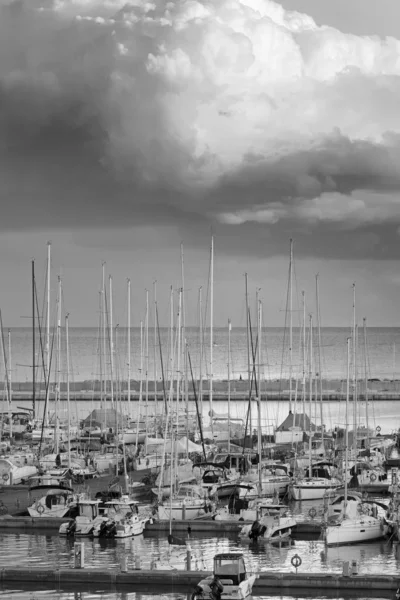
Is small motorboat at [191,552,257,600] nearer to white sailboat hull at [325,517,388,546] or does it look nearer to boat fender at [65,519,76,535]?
white sailboat hull at [325,517,388,546]

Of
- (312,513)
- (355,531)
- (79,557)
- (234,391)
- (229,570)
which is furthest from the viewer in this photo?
(234,391)

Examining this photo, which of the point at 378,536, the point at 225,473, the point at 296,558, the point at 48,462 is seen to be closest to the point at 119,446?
the point at 48,462

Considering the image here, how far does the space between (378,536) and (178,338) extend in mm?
19038

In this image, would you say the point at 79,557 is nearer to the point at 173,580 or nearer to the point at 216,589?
the point at 173,580

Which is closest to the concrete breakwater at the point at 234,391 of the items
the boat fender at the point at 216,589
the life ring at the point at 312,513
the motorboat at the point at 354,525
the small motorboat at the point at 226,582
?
the life ring at the point at 312,513

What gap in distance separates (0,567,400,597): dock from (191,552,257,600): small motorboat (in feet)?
4.68

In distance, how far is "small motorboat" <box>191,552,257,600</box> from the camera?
3528 centimetres

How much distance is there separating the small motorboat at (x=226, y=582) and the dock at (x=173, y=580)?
4.68 feet

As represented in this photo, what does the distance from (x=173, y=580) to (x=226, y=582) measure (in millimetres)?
2924

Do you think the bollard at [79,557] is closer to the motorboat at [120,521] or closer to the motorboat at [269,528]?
the motorboat at [120,521]

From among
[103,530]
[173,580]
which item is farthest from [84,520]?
[173,580]

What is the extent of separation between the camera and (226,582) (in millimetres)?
35562

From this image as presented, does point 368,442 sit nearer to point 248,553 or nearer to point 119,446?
point 119,446

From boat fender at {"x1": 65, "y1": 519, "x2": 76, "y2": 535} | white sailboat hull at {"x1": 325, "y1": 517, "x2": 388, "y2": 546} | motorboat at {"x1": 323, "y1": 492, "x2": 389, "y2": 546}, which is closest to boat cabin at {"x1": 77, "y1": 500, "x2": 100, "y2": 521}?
boat fender at {"x1": 65, "y1": 519, "x2": 76, "y2": 535}
